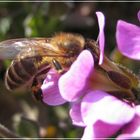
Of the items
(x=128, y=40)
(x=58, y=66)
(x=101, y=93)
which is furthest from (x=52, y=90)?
(x=128, y=40)

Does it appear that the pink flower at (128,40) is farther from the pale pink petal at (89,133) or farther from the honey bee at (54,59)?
the pale pink petal at (89,133)

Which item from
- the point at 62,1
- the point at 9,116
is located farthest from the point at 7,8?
the point at 9,116

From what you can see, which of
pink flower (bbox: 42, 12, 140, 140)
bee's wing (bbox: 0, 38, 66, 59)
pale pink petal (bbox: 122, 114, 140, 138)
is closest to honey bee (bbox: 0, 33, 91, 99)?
bee's wing (bbox: 0, 38, 66, 59)

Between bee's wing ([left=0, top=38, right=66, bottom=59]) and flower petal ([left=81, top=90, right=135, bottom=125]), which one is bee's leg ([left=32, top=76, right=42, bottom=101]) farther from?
flower petal ([left=81, top=90, right=135, bottom=125])

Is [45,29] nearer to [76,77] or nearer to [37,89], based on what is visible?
[37,89]

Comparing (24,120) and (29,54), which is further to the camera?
(24,120)

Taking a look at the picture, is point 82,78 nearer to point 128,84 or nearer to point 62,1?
point 128,84

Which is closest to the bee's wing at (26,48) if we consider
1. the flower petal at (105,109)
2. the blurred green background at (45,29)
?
the flower petal at (105,109)
